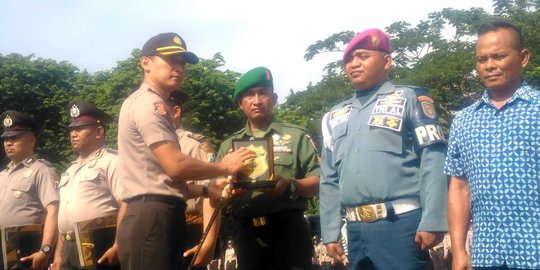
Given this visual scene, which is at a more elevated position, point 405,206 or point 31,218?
point 405,206

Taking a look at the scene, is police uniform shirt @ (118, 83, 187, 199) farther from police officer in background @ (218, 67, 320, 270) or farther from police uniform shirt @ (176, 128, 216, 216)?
police uniform shirt @ (176, 128, 216, 216)

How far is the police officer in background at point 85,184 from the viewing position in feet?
19.7

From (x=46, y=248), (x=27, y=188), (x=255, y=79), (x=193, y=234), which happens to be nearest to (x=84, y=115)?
(x=27, y=188)

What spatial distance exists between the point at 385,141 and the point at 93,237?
8.26 feet

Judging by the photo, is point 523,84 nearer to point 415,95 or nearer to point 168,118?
point 415,95

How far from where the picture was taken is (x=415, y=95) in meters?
4.29

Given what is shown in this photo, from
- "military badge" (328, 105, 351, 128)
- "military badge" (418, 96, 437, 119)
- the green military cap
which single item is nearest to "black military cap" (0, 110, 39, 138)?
the green military cap

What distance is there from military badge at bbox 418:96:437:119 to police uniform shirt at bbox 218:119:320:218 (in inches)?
47.1


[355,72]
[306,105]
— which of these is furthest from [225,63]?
[355,72]

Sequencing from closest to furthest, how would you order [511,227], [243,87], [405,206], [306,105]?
[511,227], [405,206], [243,87], [306,105]

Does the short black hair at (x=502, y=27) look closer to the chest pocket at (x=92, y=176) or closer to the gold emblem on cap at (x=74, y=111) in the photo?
the chest pocket at (x=92, y=176)

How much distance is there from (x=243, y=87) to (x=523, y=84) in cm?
219

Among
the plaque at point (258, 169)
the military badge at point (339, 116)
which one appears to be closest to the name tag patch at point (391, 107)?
the military badge at point (339, 116)

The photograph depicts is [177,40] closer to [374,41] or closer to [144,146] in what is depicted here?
[144,146]
